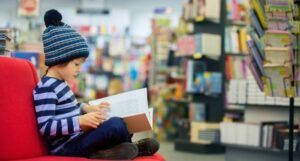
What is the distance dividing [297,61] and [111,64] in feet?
29.2

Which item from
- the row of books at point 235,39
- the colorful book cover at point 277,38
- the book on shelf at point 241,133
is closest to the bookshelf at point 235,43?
the row of books at point 235,39

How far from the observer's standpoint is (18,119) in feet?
7.37

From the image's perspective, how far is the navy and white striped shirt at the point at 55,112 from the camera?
7.37 ft

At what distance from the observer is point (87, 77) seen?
1248cm

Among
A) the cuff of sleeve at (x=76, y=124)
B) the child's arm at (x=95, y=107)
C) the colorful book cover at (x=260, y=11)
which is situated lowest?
the cuff of sleeve at (x=76, y=124)

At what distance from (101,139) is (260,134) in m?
3.23

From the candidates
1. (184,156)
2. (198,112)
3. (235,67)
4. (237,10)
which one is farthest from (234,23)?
(184,156)

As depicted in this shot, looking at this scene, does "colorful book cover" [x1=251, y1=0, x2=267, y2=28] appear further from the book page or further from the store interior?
the book page

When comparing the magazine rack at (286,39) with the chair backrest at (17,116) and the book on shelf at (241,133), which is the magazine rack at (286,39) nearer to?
the book on shelf at (241,133)

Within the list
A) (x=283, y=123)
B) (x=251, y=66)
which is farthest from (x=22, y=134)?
(x=283, y=123)

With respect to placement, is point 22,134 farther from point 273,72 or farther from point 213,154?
point 213,154

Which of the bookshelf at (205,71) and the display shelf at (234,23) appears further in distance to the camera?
the display shelf at (234,23)

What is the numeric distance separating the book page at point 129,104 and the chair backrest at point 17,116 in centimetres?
33

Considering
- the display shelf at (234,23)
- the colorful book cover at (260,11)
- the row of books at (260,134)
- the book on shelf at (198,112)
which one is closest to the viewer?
the colorful book cover at (260,11)
